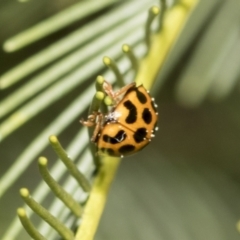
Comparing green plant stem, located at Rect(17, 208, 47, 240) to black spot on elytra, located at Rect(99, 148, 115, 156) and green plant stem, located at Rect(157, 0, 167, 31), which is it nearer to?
black spot on elytra, located at Rect(99, 148, 115, 156)

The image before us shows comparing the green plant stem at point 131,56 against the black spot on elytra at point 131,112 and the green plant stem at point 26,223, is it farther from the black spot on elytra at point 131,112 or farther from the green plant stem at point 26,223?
the green plant stem at point 26,223

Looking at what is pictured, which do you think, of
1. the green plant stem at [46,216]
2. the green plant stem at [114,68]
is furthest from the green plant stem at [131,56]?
the green plant stem at [46,216]

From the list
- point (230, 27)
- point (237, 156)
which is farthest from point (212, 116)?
point (230, 27)

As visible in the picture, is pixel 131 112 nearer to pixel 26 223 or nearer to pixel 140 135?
pixel 140 135

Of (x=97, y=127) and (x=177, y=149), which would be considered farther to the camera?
(x=177, y=149)

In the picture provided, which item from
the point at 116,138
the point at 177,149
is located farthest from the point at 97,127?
the point at 177,149

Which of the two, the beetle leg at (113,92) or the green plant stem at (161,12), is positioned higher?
the green plant stem at (161,12)

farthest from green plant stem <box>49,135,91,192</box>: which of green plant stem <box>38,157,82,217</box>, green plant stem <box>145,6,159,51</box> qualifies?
green plant stem <box>145,6,159,51</box>
